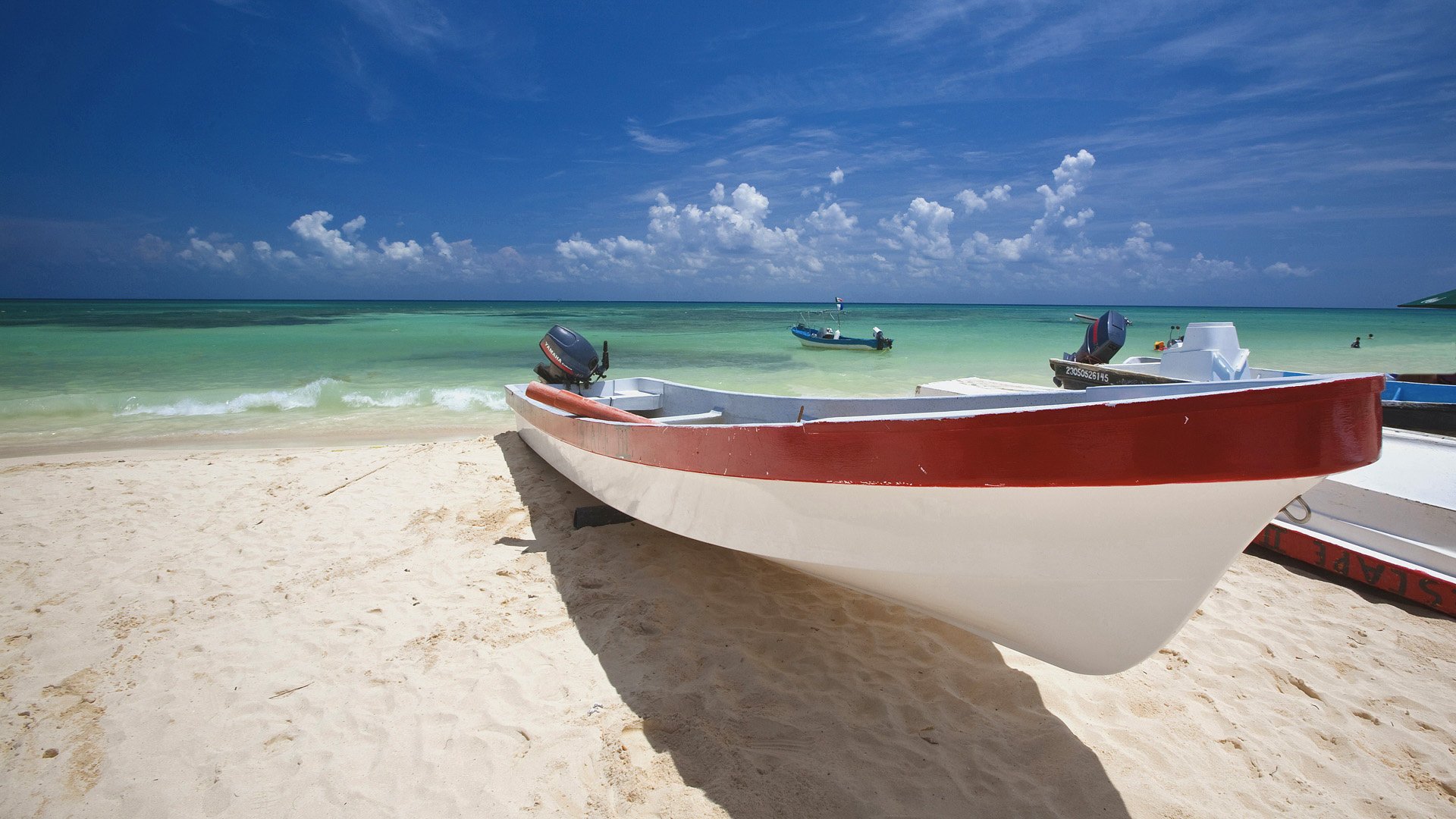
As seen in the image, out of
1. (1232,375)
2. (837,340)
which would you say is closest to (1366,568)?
(1232,375)

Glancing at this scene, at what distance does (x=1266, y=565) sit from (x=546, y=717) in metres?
5.02

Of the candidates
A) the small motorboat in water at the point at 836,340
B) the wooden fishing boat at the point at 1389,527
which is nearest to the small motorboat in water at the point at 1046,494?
the wooden fishing boat at the point at 1389,527

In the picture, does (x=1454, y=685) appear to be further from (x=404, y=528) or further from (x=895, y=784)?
(x=404, y=528)

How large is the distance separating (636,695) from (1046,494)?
205 cm

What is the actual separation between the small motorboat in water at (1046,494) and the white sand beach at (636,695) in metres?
0.60

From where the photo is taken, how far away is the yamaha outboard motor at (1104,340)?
959 cm

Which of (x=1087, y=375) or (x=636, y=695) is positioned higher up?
(x=1087, y=375)

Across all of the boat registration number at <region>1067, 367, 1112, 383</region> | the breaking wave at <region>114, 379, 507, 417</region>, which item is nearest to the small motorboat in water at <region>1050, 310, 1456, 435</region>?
the boat registration number at <region>1067, 367, 1112, 383</region>

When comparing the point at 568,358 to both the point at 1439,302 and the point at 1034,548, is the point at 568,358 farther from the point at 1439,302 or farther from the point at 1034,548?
the point at 1439,302

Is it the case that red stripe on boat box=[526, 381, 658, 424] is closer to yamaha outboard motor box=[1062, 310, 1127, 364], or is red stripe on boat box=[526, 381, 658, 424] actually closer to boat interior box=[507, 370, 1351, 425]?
boat interior box=[507, 370, 1351, 425]

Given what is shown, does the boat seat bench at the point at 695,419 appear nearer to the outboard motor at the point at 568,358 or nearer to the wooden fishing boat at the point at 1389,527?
the outboard motor at the point at 568,358

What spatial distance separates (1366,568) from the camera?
3.90m

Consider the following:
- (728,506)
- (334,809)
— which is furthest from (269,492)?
(728,506)

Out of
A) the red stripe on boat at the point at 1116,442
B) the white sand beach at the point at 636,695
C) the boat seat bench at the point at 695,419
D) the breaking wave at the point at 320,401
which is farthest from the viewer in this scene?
the breaking wave at the point at 320,401
